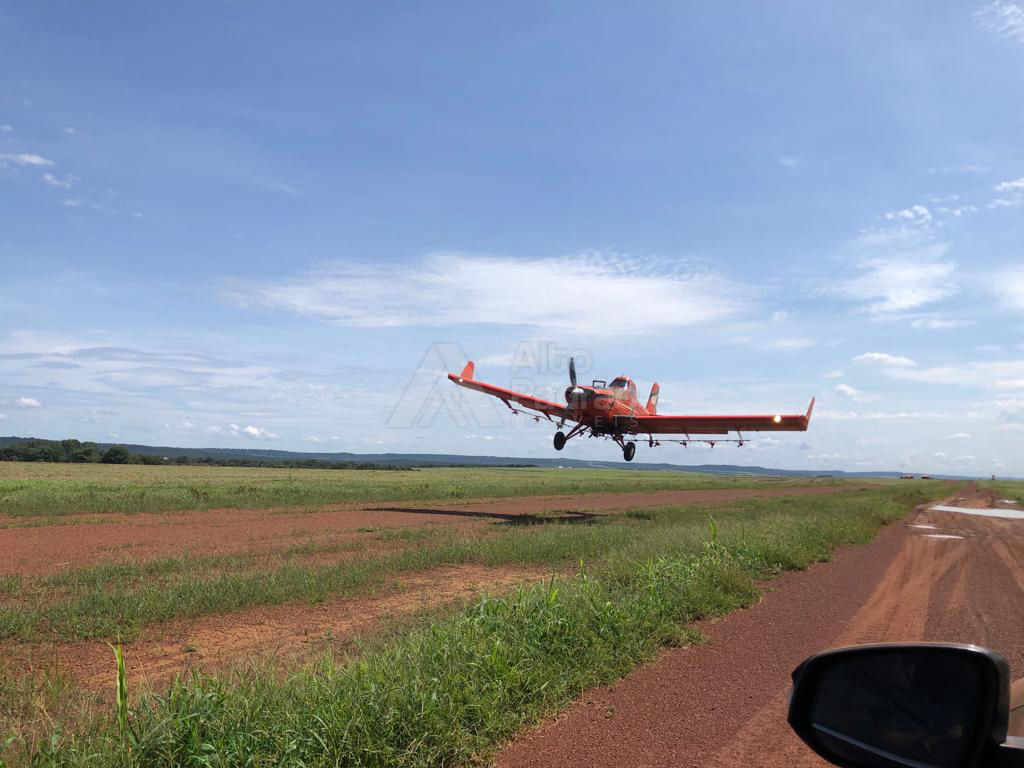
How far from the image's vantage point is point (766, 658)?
7879 mm

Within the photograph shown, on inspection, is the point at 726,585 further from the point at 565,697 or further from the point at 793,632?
the point at 565,697

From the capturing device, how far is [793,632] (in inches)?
356

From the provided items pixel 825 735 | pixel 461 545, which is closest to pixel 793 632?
pixel 825 735

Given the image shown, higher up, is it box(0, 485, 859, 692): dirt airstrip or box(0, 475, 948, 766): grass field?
box(0, 475, 948, 766): grass field

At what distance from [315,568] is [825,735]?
14.1 meters

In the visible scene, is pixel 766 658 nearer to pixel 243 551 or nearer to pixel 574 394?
pixel 243 551

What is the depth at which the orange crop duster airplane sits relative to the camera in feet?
90.9

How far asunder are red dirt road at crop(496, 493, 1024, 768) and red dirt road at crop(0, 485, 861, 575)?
12.8 metres

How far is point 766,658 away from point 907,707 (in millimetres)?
6570

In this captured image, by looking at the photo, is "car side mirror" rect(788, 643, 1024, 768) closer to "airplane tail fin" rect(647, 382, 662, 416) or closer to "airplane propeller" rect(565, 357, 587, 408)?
"airplane propeller" rect(565, 357, 587, 408)

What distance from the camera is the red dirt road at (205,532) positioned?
1752cm

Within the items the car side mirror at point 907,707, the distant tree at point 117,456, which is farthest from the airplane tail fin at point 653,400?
the distant tree at point 117,456

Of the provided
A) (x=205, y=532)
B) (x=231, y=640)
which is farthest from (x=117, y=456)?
(x=231, y=640)

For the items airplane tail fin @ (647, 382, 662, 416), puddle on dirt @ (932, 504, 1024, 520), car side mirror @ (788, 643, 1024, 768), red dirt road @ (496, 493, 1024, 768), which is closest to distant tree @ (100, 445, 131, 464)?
airplane tail fin @ (647, 382, 662, 416)
